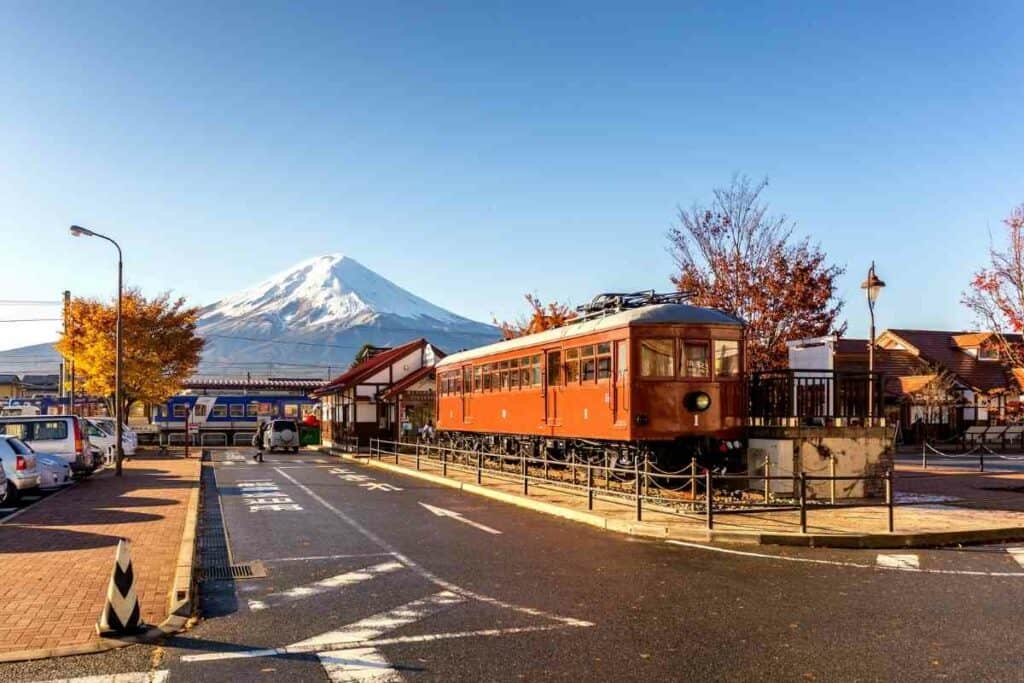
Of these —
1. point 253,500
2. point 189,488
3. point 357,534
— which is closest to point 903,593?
point 357,534

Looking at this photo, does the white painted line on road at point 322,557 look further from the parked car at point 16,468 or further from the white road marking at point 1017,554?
the parked car at point 16,468

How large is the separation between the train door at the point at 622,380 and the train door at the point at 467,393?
11057 millimetres

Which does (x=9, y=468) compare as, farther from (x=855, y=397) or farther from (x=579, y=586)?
(x=855, y=397)

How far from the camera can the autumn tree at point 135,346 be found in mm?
43156

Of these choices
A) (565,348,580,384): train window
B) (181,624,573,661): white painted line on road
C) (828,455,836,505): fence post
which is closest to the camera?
(181,624,573,661): white painted line on road

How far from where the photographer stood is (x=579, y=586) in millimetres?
9562

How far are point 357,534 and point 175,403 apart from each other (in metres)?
47.5

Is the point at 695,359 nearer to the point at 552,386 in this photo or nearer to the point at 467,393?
the point at 552,386


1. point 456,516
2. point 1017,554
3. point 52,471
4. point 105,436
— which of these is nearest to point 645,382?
point 456,516

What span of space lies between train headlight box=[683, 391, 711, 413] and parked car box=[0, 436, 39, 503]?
13644mm

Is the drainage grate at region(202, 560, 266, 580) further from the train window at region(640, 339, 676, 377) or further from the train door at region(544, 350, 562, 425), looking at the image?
the train door at region(544, 350, 562, 425)

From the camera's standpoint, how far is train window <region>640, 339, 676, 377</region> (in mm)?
17984

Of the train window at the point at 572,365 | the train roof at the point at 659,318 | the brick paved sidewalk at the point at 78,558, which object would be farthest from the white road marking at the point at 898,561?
the train window at the point at 572,365

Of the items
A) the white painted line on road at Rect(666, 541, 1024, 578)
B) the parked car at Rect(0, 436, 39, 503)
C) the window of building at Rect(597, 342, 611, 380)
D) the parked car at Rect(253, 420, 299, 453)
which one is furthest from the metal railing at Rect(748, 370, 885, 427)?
the parked car at Rect(253, 420, 299, 453)
